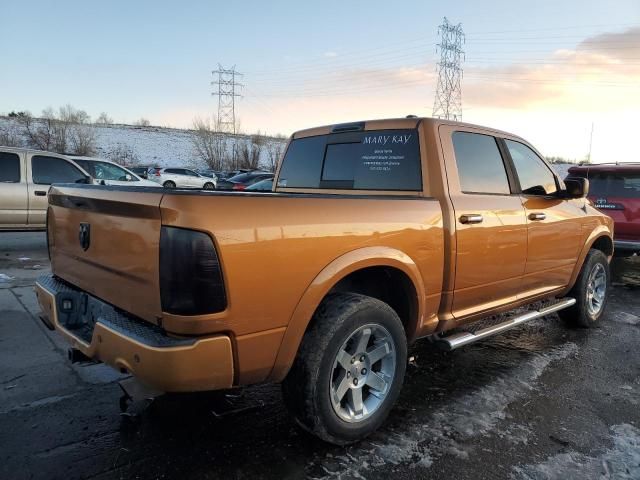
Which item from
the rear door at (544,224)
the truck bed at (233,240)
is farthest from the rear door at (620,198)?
the truck bed at (233,240)

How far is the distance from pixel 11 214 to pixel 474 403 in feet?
29.0

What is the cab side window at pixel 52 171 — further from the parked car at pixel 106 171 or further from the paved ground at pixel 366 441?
the paved ground at pixel 366 441

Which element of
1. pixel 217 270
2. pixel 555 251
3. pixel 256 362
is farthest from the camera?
pixel 555 251

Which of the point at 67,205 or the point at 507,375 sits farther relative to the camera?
the point at 507,375

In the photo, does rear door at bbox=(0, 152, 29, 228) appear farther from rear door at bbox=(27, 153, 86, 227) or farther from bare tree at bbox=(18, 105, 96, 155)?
bare tree at bbox=(18, 105, 96, 155)

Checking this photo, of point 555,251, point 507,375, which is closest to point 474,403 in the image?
point 507,375

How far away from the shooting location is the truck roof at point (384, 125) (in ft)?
11.7

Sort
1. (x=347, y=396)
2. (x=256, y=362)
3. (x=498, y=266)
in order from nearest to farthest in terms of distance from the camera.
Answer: (x=256, y=362), (x=347, y=396), (x=498, y=266)

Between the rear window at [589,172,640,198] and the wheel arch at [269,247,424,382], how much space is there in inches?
251

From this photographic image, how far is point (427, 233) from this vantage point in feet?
10.4

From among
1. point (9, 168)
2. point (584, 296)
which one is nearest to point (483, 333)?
point (584, 296)

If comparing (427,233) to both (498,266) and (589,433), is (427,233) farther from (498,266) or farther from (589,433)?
(589,433)

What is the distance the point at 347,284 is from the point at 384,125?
4.34ft

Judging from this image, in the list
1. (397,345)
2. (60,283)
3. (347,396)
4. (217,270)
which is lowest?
(347,396)
